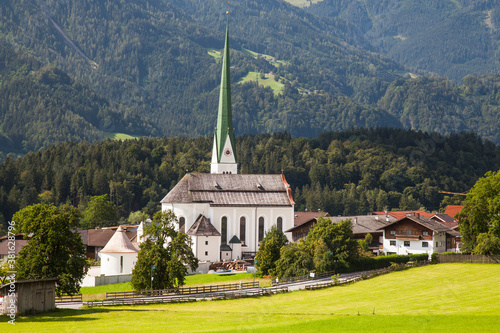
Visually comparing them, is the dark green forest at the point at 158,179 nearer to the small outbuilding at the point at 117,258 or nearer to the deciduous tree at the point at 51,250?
the small outbuilding at the point at 117,258

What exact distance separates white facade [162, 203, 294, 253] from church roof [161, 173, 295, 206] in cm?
69

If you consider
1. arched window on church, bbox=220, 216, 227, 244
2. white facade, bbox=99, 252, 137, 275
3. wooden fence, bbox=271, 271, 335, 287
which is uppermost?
arched window on church, bbox=220, 216, 227, 244

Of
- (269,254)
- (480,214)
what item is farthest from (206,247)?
(480,214)

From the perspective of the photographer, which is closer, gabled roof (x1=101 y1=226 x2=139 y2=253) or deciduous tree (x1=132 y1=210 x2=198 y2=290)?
deciduous tree (x1=132 y1=210 x2=198 y2=290)

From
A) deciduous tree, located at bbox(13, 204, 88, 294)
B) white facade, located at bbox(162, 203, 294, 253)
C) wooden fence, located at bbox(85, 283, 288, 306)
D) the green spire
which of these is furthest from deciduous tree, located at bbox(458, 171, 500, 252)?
deciduous tree, located at bbox(13, 204, 88, 294)

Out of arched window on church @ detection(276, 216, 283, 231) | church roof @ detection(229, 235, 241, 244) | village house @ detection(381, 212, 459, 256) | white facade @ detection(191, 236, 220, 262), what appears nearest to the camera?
village house @ detection(381, 212, 459, 256)

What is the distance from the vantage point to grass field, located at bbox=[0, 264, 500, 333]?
4109 cm

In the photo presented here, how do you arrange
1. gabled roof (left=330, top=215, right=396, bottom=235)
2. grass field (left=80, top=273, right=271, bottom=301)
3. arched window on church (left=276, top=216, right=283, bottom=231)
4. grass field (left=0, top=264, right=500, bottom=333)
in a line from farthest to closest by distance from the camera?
gabled roof (left=330, top=215, right=396, bottom=235) → arched window on church (left=276, top=216, right=283, bottom=231) → grass field (left=80, top=273, right=271, bottom=301) → grass field (left=0, top=264, right=500, bottom=333)

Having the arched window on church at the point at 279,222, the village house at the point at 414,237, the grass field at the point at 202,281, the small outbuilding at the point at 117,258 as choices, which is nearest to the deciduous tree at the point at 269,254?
the grass field at the point at 202,281

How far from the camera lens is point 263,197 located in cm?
9669

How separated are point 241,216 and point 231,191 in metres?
3.72

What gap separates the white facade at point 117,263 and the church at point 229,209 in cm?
860

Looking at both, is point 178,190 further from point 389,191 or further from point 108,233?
point 389,191

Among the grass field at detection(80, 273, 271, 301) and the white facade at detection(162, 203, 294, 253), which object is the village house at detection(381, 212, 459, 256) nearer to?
the white facade at detection(162, 203, 294, 253)
